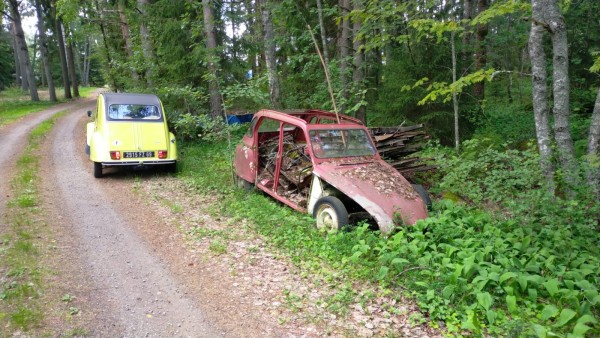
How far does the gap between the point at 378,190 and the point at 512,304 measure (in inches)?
98.2

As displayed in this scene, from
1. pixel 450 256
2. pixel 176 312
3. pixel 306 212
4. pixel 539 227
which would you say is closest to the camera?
pixel 176 312

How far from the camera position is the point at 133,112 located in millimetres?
10195

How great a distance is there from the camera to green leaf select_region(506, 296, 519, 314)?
3662 millimetres

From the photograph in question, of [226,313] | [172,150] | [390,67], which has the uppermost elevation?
[390,67]

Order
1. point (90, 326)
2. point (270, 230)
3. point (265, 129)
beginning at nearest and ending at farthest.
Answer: point (90, 326), point (270, 230), point (265, 129)

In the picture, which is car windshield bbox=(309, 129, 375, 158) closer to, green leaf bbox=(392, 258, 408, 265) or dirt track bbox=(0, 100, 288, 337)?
green leaf bbox=(392, 258, 408, 265)

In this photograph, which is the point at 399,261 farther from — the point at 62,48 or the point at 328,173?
the point at 62,48

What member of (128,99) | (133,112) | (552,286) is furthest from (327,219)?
(128,99)

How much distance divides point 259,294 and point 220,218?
279cm

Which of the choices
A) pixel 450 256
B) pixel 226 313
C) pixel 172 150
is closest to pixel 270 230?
pixel 226 313

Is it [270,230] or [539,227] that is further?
[270,230]

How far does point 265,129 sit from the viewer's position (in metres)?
8.63

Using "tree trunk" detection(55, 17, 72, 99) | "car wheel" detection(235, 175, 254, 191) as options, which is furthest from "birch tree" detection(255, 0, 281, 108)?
"tree trunk" detection(55, 17, 72, 99)

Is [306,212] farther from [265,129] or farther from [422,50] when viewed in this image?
[422,50]
